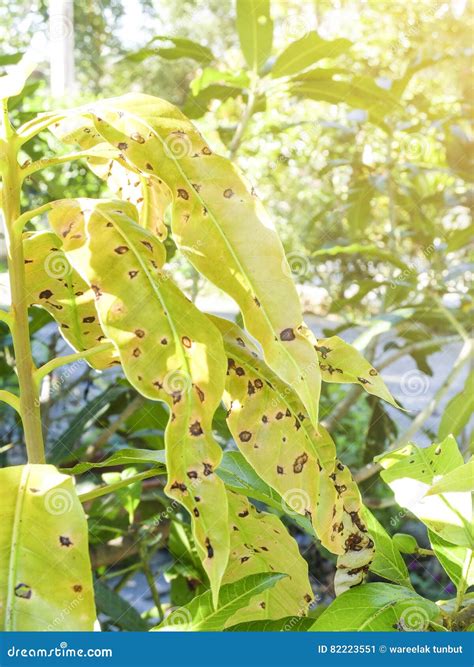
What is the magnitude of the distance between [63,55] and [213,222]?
1931mm

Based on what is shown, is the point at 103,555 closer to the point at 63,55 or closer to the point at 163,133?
the point at 163,133

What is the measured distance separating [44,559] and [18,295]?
184 millimetres

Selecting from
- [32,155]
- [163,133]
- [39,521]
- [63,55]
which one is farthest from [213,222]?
[63,55]

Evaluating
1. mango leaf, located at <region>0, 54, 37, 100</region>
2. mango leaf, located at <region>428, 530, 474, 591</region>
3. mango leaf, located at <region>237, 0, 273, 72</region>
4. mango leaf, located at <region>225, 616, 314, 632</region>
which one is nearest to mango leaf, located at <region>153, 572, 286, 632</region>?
mango leaf, located at <region>225, 616, 314, 632</region>

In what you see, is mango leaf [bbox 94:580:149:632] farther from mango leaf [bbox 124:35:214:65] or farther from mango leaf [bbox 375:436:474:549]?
mango leaf [bbox 124:35:214:65]

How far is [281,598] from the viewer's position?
0.62 metres

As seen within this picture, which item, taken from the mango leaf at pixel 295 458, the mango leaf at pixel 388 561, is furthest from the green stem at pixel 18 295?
A: the mango leaf at pixel 388 561

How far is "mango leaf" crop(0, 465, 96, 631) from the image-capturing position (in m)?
0.43

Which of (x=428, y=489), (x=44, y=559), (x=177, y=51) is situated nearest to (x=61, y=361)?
(x=44, y=559)

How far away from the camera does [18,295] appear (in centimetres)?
53

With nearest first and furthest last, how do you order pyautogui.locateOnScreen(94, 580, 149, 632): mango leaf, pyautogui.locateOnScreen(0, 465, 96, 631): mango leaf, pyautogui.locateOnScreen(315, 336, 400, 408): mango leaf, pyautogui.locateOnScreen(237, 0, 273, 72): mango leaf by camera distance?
1. pyautogui.locateOnScreen(0, 465, 96, 631): mango leaf
2. pyautogui.locateOnScreen(315, 336, 400, 408): mango leaf
3. pyautogui.locateOnScreen(94, 580, 149, 632): mango leaf
4. pyautogui.locateOnScreen(237, 0, 273, 72): mango leaf

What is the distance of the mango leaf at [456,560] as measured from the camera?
1.80 ft

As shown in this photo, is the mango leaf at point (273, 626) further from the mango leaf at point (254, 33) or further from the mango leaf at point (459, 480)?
the mango leaf at point (254, 33)

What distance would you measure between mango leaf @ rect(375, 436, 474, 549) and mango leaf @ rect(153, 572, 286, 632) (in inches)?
4.4
